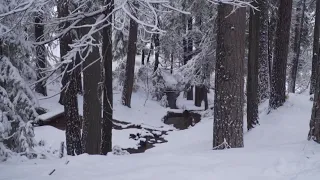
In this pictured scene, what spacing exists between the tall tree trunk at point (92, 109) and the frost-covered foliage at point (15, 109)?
1.30 m

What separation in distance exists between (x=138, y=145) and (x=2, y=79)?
26.8 ft

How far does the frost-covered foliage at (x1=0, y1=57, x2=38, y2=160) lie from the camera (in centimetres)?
738

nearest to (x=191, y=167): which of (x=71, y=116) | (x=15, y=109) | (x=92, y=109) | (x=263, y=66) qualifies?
(x=92, y=109)

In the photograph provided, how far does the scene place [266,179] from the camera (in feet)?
12.6

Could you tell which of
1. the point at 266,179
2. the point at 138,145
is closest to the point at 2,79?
the point at 266,179

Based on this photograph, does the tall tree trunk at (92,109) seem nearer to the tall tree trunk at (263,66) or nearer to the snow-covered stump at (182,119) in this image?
the tall tree trunk at (263,66)

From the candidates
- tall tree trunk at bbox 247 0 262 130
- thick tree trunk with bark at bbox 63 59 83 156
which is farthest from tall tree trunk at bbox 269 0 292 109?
thick tree trunk with bark at bbox 63 59 83 156

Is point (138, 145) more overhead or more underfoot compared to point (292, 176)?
more underfoot

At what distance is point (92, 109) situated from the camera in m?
7.95

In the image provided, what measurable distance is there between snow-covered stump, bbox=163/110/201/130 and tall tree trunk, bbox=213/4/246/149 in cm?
1406

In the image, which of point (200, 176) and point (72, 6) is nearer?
point (200, 176)

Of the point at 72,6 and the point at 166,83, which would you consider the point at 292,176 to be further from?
the point at 166,83

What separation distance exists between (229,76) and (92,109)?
11.4ft

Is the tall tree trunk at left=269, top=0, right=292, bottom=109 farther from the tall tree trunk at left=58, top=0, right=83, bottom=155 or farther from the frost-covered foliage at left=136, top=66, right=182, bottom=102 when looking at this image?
the frost-covered foliage at left=136, top=66, right=182, bottom=102
